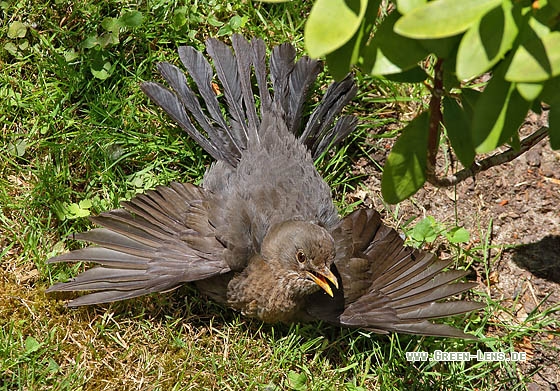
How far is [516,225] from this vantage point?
4.45 meters

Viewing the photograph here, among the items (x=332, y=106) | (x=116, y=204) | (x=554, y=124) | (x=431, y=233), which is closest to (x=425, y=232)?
(x=431, y=233)

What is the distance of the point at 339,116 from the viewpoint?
477cm

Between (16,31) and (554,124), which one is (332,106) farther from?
(554,124)

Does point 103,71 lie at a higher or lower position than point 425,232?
higher

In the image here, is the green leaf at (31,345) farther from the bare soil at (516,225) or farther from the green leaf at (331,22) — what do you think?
the green leaf at (331,22)

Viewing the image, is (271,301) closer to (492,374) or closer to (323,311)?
(323,311)

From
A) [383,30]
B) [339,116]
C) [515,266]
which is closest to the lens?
[383,30]

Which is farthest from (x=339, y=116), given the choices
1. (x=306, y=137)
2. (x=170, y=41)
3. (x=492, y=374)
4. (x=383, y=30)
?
(x=383, y=30)

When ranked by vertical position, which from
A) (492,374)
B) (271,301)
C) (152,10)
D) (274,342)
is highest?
(152,10)

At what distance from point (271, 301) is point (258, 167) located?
78cm

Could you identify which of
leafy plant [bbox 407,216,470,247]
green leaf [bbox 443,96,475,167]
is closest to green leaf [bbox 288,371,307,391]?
leafy plant [bbox 407,216,470,247]

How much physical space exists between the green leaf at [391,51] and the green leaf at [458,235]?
229 centimetres

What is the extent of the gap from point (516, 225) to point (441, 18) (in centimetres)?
288

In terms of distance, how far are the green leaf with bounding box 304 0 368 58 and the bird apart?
2.12 m
